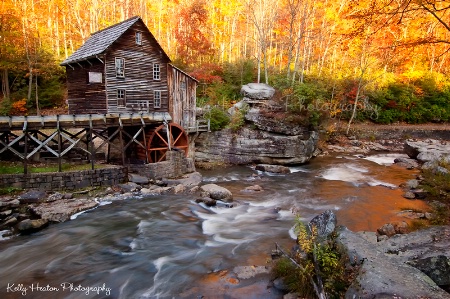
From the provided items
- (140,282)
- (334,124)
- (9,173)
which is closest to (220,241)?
(140,282)

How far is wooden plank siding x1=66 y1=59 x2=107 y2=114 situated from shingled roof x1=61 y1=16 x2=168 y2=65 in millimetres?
479

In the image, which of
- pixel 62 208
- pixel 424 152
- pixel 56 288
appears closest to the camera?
pixel 56 288

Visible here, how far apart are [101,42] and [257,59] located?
587 inches

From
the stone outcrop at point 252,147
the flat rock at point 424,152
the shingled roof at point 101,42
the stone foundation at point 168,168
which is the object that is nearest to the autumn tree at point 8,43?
the shingled roof at point 101,42

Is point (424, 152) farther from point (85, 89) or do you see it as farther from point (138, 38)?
point (85, 89)

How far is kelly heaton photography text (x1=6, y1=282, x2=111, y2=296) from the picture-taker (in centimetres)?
677

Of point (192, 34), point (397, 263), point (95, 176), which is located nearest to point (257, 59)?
point (192, 34)

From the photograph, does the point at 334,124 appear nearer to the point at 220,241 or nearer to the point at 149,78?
the point at 149,78

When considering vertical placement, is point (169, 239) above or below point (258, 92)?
below

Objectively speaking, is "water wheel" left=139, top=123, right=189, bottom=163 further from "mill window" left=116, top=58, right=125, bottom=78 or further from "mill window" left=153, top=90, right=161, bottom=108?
"mill window" left=116, top=58, right=125, bottom=78

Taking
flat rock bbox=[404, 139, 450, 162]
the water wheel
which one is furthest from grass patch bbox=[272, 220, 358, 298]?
flat rock bbox=[404, 139, 450, 162]

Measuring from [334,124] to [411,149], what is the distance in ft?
24.9

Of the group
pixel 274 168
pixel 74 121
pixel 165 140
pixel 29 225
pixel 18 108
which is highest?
pixel 18 108

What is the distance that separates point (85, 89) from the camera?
19391 millimetres
